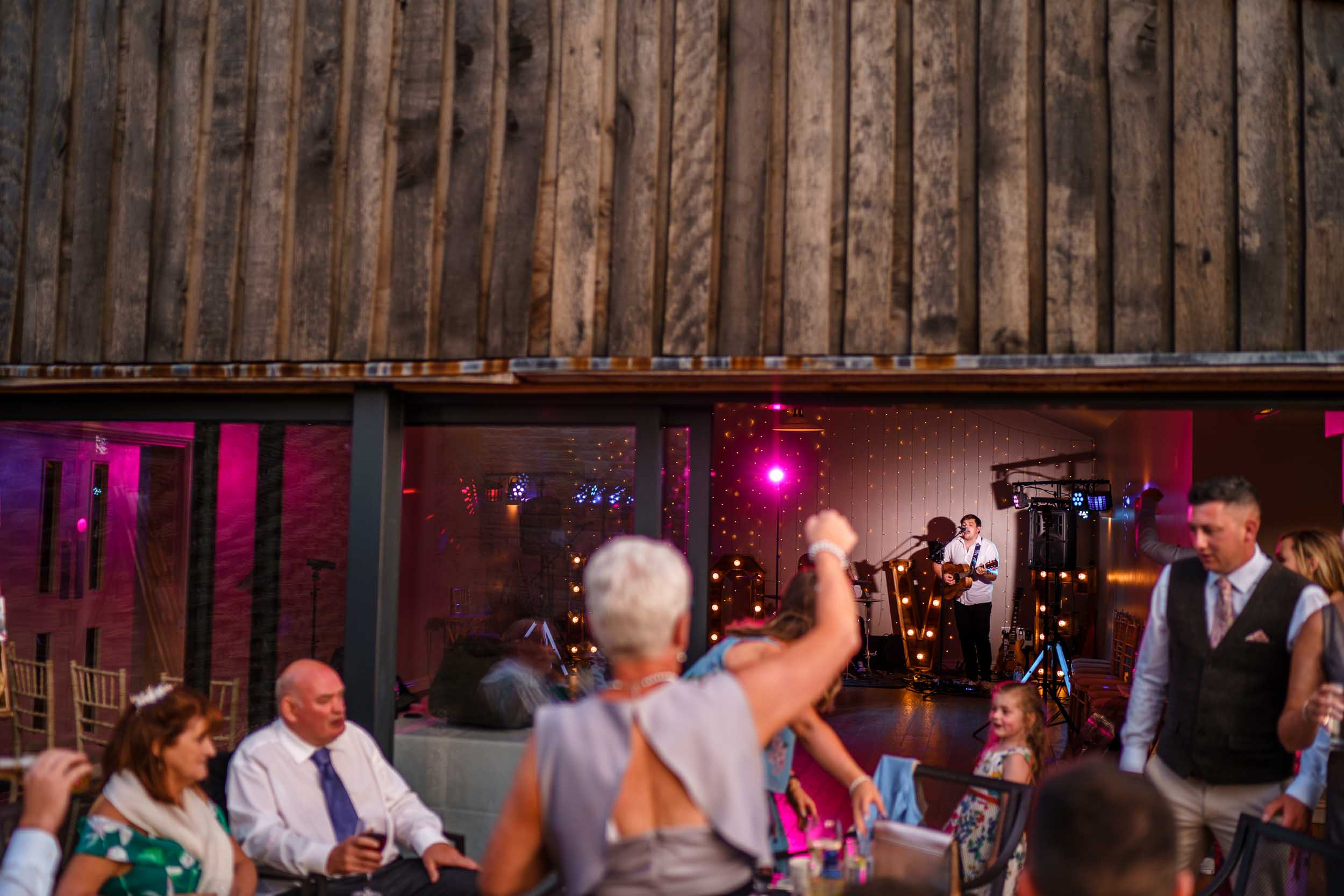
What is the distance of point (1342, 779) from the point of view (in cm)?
329

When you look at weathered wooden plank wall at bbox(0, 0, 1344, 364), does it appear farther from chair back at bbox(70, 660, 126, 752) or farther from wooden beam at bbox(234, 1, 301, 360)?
chair back at bbox(70, 660, 126, 752)

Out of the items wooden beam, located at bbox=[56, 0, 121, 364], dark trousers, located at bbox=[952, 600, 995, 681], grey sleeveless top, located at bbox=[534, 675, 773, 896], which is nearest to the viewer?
grey sleeveless top, located at bbox=[534, 675, 773, 896]

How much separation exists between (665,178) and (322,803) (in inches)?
92.4

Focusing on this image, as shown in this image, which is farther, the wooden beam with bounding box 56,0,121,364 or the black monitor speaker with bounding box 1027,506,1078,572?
the black monitor speaker with bounding box 1027,506,1078,572

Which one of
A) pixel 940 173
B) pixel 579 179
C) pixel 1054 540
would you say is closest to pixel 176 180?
pixel 579 179

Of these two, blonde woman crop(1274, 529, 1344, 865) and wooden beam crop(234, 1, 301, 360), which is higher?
wooden beam crop(234, 1, 301, 360)

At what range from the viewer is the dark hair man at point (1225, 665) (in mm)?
3014

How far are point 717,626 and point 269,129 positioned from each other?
8.68 meters

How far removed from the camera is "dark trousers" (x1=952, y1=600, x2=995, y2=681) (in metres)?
10.4

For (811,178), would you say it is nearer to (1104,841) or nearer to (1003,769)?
(1003,769)

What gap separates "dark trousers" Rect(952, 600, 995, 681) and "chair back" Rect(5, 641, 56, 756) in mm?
7818

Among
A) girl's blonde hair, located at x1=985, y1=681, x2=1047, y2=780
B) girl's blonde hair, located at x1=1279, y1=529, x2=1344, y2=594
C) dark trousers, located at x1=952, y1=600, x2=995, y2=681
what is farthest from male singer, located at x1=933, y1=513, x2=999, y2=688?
girl's blonde hair, located at x1=1279, y1=529, x2=1344, y2=594

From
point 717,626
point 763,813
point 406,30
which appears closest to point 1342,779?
point 763,813

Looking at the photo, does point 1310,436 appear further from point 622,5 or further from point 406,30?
point 406,30
